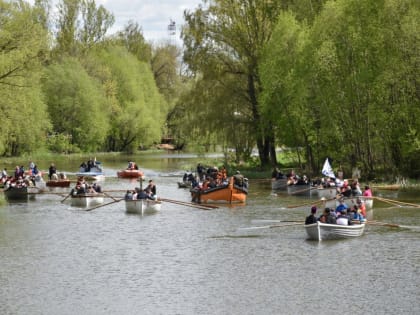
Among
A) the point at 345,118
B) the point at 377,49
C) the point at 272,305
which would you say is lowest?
the point at 272,305

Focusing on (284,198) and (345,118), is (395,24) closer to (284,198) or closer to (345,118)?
(345,118)

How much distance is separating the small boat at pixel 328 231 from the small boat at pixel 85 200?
612 inches

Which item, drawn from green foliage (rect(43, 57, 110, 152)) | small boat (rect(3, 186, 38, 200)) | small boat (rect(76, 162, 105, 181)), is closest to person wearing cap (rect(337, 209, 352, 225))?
small boat (rect(3, 186, 38, 200))

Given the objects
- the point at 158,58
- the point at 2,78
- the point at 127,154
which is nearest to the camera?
the point at 2,78

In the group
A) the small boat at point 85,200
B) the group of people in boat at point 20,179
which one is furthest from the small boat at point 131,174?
the small boat at point 85,200

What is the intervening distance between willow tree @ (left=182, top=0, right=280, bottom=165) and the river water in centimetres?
2150

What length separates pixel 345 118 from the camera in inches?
2048

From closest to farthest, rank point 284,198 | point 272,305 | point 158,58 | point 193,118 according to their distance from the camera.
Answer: point 272,305
point 284,198
point 193,118
point 158,58

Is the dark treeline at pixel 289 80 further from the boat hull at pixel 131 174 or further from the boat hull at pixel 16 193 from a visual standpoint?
the boat hull at pixel 16 193

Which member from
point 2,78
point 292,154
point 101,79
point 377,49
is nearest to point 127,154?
point 101,79

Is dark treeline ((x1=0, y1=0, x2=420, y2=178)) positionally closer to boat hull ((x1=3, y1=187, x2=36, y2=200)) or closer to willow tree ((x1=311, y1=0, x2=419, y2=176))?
willow tree ((x1=311, y1=0, x2=419, y2=176))

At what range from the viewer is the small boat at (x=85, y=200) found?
42781 mm

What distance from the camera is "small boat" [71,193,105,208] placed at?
140 ft

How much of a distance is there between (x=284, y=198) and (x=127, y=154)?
63057mm
